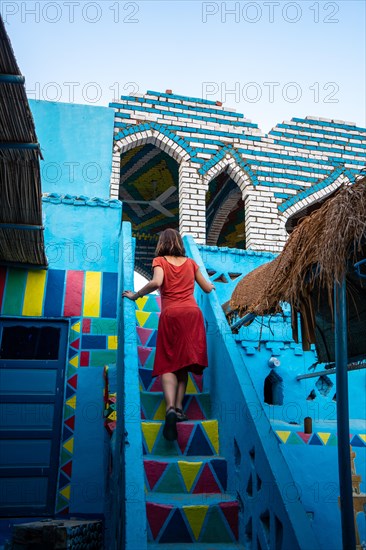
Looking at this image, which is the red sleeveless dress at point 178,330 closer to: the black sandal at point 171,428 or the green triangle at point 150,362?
the black sandal at point 171,428

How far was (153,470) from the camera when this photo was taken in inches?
145

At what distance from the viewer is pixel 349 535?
2.81 m

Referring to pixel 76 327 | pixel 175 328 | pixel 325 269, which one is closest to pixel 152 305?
pixel 76 327

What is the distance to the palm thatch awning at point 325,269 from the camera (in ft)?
10.2

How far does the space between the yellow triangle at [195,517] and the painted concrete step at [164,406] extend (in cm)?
109

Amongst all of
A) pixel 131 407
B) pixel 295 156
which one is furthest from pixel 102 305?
pixel 295 156

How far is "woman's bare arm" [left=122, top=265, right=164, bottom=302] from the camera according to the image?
450cm

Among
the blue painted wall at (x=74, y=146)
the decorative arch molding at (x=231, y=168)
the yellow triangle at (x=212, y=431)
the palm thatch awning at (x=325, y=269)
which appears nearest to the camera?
the palm thatch awning at (x=325, y=269)

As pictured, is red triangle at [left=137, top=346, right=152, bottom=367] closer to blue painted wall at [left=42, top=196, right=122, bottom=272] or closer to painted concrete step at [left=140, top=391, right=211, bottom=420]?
painted concrete step at [left=140, top=391, right=211, bottom=420]

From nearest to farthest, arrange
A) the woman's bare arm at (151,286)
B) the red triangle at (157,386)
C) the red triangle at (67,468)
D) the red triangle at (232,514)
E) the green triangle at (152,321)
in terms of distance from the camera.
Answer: the red triangle at (232,514)
the woman's bare arm at (151,286)
the red triangle at (157,386)
the green triangle at (152,321)
the red triangle at (67,468)

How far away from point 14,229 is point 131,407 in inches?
126

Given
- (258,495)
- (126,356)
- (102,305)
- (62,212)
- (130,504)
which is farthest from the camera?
(62,212)

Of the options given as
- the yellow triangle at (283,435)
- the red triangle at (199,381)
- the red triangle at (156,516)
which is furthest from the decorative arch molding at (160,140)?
the red triangle at (156,516)

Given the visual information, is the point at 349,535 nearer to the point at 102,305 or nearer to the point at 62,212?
the point at 102,305
